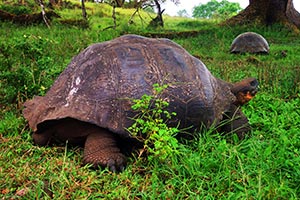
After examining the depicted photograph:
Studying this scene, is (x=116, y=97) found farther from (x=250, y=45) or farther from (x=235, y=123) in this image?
(x=250, y=45)

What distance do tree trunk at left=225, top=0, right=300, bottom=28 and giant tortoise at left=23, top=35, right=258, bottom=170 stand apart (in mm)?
11474

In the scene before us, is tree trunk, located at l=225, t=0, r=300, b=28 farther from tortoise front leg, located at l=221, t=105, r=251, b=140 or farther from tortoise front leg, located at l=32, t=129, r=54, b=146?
tortoise front leg, located at l=32, t=129, r=54, b=146

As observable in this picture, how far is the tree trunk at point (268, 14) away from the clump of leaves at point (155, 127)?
11.9m

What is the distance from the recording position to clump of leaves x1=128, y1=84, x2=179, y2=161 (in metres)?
2.38

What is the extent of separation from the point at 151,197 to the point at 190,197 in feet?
0.77

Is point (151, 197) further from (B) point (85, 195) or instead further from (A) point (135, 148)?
(A) point (135, 148)

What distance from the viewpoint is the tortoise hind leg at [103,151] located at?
2.51 m

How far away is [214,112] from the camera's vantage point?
297 centimetres

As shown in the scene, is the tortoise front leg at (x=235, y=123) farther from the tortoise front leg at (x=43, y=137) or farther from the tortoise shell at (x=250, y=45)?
the tortoise shell at (x=250, y=45)

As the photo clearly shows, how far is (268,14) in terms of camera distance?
45.0 ft

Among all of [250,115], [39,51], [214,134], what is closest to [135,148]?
[214,134]

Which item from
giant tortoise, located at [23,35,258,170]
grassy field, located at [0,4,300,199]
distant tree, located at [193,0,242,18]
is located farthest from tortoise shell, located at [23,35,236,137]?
distant tree, located at [193,0,242,18]

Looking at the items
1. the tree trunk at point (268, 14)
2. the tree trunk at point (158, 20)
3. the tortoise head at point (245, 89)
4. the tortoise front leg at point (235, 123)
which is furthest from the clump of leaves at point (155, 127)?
the tree trunk at point (268, 14)

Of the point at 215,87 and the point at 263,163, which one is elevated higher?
the point at 215,87
